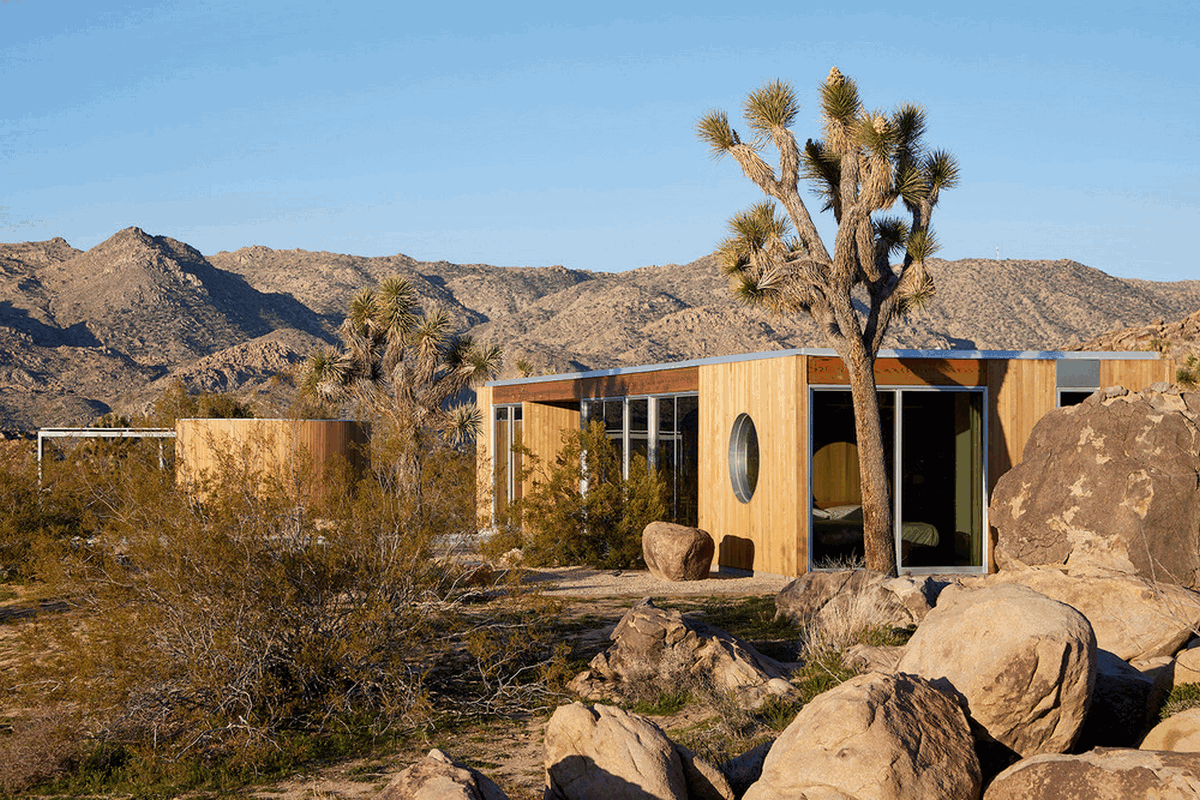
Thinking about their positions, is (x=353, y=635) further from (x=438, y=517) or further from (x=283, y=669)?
(x=438, y=517)

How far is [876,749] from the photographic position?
4566 mm

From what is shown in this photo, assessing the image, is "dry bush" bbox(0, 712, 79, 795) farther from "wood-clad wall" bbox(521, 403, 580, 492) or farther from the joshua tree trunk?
"wood-clad wall" bbox(521, 403, 580, 492)

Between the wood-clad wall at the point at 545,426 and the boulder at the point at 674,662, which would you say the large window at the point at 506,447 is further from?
the boulder at the point at 674,662

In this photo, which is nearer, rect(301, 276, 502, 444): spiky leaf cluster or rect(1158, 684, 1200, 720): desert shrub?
rect(1158, 684, 1200, 720): desert shrub

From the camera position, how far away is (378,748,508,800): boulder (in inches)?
172

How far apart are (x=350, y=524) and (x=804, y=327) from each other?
54609mm

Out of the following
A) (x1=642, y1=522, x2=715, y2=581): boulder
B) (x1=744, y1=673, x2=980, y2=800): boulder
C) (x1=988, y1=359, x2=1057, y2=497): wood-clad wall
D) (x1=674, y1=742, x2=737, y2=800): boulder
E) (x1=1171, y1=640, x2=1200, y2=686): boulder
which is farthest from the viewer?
(x1=988, y1=359, x2=1057, y2=497): wood-clad wall

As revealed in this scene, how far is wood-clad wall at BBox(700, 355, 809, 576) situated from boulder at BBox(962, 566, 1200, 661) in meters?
5.49

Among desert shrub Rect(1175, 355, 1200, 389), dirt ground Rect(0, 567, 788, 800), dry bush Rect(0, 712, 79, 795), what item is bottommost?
dirt ground Rect(0, 567, 788, 800)

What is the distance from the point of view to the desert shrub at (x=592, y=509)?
1556 cm

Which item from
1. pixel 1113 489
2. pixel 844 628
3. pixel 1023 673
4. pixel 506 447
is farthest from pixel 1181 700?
pixel 506 447

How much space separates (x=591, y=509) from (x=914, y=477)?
15.3ft

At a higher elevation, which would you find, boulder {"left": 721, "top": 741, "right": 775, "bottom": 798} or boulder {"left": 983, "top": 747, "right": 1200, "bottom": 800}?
boulder {"left": 983, "top": 747, "right": 1200, "bottom": 800}

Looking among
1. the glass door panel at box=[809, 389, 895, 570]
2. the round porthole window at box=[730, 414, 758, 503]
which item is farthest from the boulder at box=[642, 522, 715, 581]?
the glass door panel at box=[809, 389, 895, 570]
